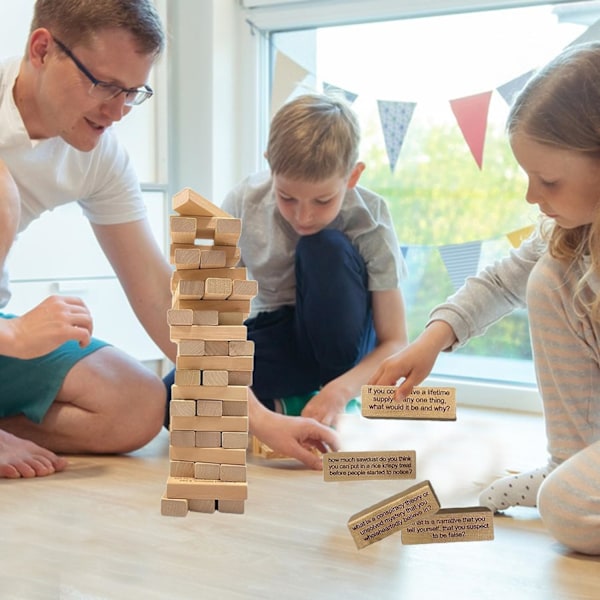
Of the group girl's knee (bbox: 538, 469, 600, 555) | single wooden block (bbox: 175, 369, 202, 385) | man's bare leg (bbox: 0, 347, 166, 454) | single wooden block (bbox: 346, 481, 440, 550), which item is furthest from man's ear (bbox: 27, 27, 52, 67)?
girl's knee (bbox: 538, 469, 600, 555)

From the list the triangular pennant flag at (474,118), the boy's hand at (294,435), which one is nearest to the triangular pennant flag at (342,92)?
the triangular pennant flag at (474,118)

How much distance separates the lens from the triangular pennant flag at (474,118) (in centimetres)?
235

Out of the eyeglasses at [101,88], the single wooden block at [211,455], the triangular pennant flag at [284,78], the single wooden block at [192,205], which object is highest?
the triangular pennant flag at [284,78]

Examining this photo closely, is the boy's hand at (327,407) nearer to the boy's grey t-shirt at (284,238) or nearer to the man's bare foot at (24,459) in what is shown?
A: the boy's grey t-shirt at (284,238)

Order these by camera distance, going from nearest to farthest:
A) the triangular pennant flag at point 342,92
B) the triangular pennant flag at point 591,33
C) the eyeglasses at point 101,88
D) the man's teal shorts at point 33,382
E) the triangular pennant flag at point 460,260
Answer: the eyeglasses at point 101,88 < the man's teal shorts at point 33,382 < the triangular pennant flag at point 591,33 < the triangular pennant flag at point 460,260 < the triangular pennant flag at point 342,92

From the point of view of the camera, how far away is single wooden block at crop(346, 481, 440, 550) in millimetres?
994

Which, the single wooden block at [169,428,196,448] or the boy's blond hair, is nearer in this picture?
the single wooden block at [169,428,196,448]

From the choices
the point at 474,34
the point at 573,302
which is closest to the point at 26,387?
the point at 573,302

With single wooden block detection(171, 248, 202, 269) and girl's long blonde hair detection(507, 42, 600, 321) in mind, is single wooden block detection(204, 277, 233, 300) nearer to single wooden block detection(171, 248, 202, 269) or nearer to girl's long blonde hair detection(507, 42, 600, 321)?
single wooden block detection(171, 248, 202, 269)

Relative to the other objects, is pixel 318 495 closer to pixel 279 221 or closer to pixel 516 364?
pixel 279 221

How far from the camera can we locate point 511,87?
2.30 m

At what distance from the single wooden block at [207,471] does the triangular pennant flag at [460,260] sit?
1571mm

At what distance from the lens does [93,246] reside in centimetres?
232

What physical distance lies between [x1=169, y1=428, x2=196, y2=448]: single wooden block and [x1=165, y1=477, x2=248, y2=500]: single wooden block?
0.04 metres
